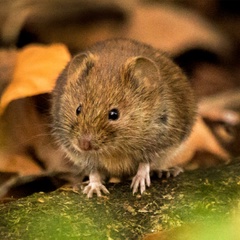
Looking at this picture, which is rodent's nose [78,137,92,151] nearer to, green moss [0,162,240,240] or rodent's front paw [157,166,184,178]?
green moss [0,162,240,240]


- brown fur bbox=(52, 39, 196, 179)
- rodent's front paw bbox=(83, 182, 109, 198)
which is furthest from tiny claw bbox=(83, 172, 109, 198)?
brown fur bbox=(52, 39, 196, 179)

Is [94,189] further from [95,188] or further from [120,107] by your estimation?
[120,107]

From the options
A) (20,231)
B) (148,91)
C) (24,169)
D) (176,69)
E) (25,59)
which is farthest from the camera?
(25,59)

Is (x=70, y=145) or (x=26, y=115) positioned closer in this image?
(x=70, y=145)

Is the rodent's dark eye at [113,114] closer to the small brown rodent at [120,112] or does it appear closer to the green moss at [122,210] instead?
the small brown rodent at [120,112]

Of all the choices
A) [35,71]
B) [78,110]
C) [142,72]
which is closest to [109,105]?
[78,110]

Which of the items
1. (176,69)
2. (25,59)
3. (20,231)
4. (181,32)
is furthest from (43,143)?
(181,32)

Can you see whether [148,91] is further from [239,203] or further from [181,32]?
[181,32]
